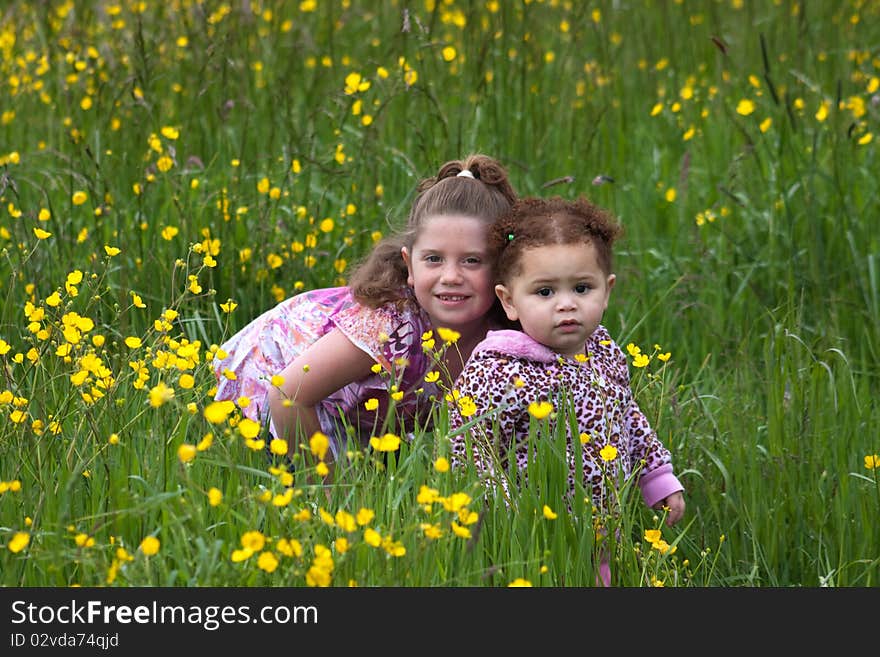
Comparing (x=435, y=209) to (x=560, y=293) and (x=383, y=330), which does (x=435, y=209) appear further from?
(x=560, y=293)

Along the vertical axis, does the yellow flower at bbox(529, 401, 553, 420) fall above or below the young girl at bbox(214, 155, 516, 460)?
below

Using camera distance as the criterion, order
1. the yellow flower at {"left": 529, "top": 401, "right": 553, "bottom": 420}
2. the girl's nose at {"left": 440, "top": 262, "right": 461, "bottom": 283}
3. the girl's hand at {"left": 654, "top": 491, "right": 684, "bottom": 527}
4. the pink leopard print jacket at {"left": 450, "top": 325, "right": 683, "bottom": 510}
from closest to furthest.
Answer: the yellow flower at {"left": 529, "top": 401, "right": 553, "bottom": 420}, the pink leopard print jacket at {"left": 450, "top": 325, "right": 683, "bottom": 510}, the girl's hand at {"left": 654, "top": 491, "right": 684, "bottom": 527}, the girl's nose at {"left": 440, "top": 262, "right": 461, "bottom": 283}

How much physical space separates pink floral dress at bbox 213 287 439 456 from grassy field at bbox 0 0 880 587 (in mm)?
126

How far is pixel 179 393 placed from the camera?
9.71ft

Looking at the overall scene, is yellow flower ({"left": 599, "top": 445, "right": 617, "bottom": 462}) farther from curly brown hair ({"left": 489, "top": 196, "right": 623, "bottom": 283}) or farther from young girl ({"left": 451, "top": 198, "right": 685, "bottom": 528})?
curly brown hair ({"left": 489, "top": 196, "right": 623, "bottom": 283})

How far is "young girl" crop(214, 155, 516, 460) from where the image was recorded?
3080 millimetres

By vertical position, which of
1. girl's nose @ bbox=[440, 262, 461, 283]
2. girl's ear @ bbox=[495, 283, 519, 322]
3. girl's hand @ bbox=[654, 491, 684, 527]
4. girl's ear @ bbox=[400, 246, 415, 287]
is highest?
girl's ear @ bbox=[400, 246, 415, 287]

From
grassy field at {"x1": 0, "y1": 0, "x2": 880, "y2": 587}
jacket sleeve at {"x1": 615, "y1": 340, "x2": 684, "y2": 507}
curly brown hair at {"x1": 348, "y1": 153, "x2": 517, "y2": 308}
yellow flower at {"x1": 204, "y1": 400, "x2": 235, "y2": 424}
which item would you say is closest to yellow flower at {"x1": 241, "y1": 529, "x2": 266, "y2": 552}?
grassy field at {"x1": 0, "y1": 0, "x2": 880, "y2": 587}

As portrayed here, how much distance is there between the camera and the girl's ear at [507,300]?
2902mm

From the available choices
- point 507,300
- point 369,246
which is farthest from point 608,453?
point 369,246

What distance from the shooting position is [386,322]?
3203mm

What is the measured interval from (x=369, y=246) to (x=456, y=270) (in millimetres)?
991

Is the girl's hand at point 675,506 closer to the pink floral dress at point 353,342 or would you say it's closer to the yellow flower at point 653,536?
the yellow flower at point 653,536

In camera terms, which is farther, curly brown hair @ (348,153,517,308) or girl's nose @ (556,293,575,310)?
curly brown hair @ (348,153,517,308)
